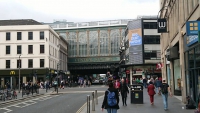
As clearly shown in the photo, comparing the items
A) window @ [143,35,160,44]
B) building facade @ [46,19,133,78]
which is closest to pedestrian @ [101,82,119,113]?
window @ [143,35,160,44]

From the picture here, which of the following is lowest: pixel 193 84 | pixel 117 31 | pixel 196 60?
pixel 193 84

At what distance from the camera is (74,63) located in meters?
88.2

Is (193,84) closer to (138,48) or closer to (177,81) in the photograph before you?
(177,81)

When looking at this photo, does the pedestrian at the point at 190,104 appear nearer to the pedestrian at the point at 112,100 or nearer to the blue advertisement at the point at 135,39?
the pedestrian at the point at 112,100

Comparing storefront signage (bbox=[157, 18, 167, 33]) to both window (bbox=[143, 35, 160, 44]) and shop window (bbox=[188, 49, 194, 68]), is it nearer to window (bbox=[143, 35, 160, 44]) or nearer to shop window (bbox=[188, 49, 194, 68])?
shop window (bbox=[188, 49, 194, 68])

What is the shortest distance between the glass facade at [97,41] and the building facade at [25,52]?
77.2 ft

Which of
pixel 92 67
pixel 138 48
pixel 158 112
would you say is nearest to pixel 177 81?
pixel 158 112

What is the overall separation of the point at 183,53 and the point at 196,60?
3.16 meters

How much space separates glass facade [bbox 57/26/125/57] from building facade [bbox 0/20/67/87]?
23531 mm

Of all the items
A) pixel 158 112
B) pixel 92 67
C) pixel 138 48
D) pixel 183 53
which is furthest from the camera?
pixel 92 67

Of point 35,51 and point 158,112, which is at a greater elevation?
point 35,51

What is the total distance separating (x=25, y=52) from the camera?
207 ft

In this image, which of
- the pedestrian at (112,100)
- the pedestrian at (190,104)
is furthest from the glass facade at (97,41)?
the pedestrian at (112,100)

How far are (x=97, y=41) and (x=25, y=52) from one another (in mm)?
28141
